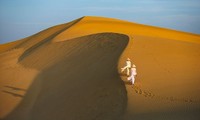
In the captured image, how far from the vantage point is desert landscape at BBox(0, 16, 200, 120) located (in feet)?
44.8

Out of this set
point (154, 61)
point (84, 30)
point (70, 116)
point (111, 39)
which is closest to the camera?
point (70, 116)

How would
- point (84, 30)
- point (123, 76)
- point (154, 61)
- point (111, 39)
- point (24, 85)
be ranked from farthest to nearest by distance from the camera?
point (84, 30) → point (111, 39) → point (24, 85) → point (154, 61) → point (123, 76)

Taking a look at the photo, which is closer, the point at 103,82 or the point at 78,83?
the point at 103,82

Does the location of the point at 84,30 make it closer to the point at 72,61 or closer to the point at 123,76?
the point at 72,61

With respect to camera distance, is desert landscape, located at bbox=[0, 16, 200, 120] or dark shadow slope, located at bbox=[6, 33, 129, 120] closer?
desert landscape, located at bbox=[0, 16, 200, 120]

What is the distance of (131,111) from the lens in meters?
12.9

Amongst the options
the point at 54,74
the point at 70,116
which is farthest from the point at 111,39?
the point at 70,116

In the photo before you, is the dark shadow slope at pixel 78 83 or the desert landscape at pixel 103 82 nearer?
the desert landscape at pixel 103 82

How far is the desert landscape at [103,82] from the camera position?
13656 mm

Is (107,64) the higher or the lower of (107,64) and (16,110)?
the higher

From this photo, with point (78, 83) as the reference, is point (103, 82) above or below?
above

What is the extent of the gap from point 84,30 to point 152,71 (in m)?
18.5

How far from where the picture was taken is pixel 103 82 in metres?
17.0

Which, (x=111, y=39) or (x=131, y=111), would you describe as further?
(x=111, y=39)
